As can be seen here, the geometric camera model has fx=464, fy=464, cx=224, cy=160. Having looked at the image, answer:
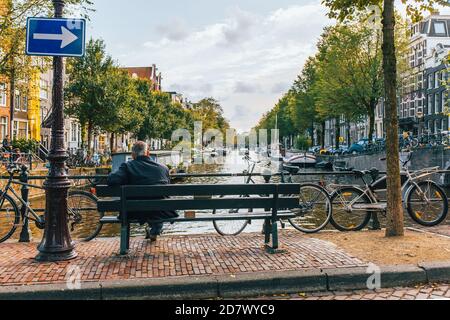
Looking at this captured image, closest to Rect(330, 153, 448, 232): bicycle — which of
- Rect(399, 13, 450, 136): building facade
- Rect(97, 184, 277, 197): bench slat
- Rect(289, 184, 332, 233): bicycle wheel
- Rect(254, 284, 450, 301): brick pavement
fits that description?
Rect(289, 184, 332, 233): bicycle wheel

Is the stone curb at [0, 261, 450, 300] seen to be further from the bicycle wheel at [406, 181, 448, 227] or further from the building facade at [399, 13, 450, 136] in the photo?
the building facade at [399, 13, 450, 136]

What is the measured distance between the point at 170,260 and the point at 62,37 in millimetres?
3198

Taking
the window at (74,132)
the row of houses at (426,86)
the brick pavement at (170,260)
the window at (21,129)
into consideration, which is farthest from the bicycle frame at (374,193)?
the window at (74,132)

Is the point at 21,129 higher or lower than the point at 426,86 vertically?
lower

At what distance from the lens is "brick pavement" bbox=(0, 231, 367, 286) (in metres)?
5.28

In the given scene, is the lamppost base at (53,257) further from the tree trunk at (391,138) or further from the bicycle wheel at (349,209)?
the tree trunk at (391,138)

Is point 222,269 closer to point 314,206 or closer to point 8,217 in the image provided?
point 314,206

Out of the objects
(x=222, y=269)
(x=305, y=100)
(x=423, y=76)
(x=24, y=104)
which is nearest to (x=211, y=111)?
(x=305, y=100)

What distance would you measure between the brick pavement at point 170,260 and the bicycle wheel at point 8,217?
1.23 ft

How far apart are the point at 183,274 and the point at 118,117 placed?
3380cm

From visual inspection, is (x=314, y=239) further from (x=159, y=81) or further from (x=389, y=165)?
(x=159, y=81)

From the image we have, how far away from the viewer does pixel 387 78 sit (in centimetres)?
731

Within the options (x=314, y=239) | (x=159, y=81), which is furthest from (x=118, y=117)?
(x=159, y=81)

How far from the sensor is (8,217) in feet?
25.0
